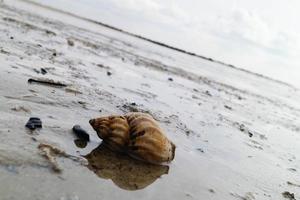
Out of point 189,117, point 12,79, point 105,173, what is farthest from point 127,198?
point 189,117

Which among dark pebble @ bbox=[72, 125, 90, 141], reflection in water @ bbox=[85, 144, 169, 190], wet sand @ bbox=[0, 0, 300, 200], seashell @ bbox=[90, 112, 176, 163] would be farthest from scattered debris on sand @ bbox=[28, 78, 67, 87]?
reflection in water @ bbox=[85, 144, 169, 190]

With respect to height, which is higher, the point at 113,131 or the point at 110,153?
the point at 113,131

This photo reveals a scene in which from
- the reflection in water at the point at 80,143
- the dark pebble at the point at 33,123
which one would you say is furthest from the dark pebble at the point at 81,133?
the dark pebble at the point at 33,123

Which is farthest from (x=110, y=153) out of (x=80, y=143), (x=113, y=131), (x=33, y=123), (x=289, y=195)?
(x=289, y=195)

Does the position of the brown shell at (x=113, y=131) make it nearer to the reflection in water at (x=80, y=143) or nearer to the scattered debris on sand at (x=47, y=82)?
the reflection in water at (x=80, y=143)

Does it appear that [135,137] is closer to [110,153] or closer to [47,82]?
[110,153]

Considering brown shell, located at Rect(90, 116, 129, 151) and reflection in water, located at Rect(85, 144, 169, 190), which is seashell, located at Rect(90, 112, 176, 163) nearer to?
brown shell, located at Rect(90, 116, 129, 151)
